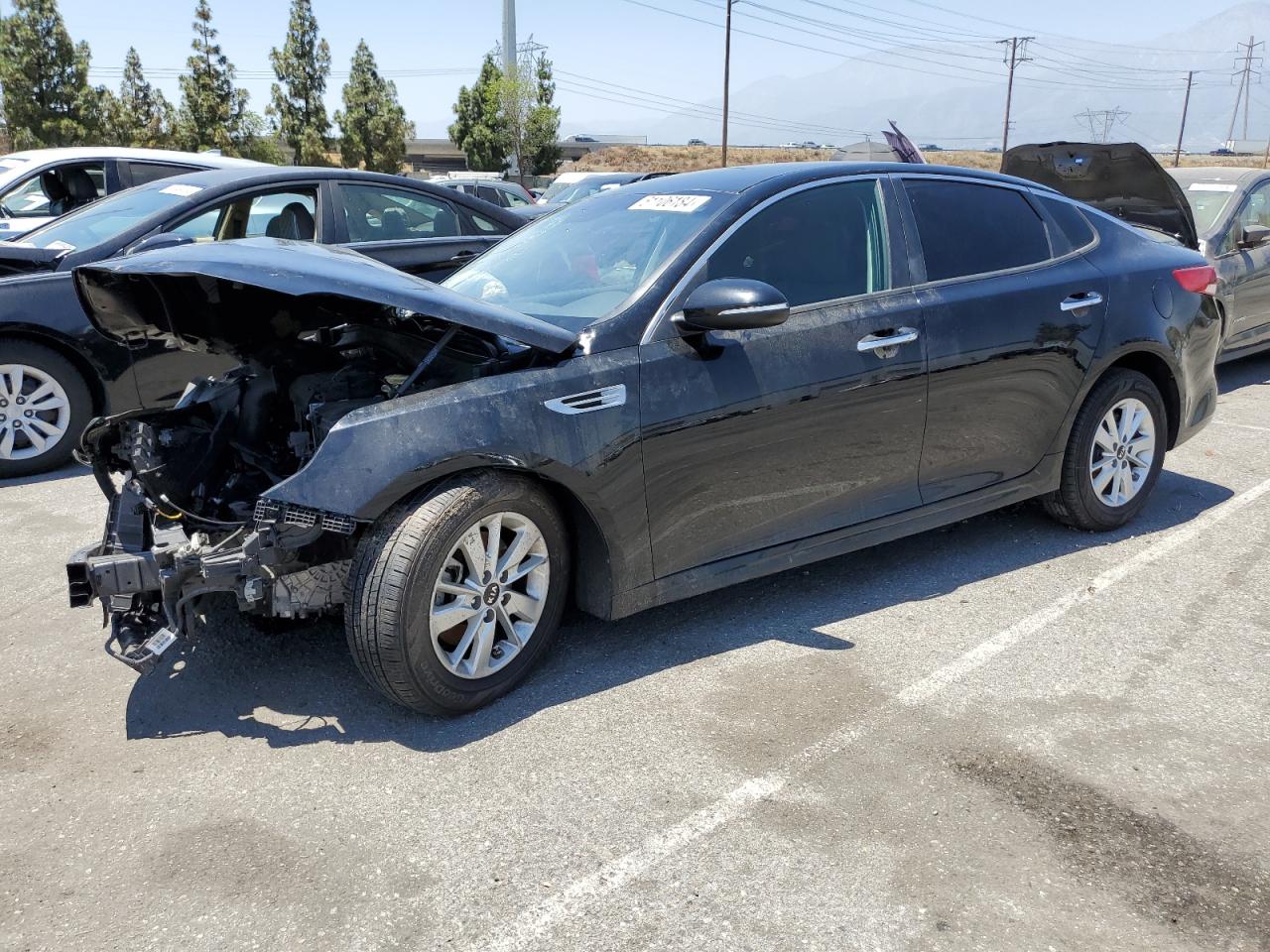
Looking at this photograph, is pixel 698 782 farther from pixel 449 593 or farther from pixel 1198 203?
pixel 1198 203

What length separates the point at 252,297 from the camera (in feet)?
12.0

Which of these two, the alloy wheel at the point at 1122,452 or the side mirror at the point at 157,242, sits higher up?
the side mirror at the point at 157,242

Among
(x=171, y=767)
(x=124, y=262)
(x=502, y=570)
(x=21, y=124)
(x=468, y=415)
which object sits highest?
(x=21, y=124)

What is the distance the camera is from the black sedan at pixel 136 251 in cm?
575

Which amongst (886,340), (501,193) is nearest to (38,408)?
(886,340)

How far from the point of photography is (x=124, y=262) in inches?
134

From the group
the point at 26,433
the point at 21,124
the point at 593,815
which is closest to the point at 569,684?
the point at 593,815

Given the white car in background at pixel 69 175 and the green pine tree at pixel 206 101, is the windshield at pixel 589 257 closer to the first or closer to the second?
the white car in background at pixel 69 175

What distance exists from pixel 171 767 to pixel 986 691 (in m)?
2.58

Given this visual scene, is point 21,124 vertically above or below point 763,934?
above

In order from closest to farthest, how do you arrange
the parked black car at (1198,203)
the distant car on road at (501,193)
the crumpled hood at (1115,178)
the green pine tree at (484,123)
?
the crumpled hood at (1115,178), the parked black car at (1198,203), the distant car on road at (501,193), the green pine tree at (484,123)

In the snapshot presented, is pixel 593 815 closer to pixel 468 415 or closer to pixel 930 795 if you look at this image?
pixel 930 795

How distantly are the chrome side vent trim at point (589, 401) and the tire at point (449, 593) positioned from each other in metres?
0.26

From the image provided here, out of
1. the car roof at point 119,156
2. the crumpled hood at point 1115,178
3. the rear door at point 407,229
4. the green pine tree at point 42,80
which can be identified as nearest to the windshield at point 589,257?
the rear door at point 407,229
